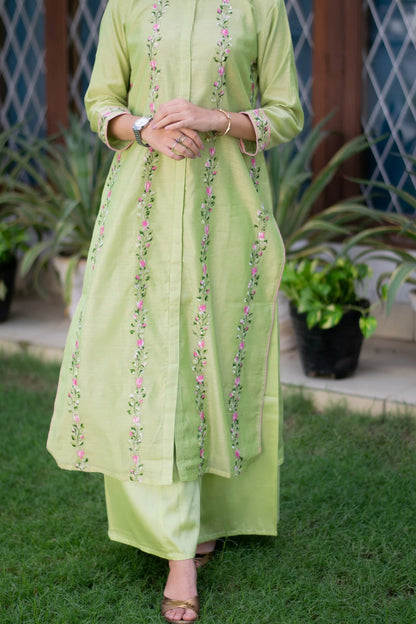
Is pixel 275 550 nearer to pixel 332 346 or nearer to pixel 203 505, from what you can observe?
pixel 203 505

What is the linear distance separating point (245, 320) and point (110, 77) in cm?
73

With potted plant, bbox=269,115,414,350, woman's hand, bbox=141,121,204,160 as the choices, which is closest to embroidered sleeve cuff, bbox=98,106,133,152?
woman's hand, bbox=141,121,204,160

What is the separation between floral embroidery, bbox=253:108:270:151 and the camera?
2250mm

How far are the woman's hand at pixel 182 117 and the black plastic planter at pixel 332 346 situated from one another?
1829 mm

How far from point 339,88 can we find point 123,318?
8.79 ft

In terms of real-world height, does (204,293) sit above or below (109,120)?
below

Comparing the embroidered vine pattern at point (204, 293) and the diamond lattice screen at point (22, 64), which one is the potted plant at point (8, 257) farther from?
the embroidered vine pattern at point (204, 293)

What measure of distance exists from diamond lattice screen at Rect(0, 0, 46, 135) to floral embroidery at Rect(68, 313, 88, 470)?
3.77m

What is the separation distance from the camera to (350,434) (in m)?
3.45

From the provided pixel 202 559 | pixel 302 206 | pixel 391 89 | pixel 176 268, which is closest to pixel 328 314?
pixel 302 206

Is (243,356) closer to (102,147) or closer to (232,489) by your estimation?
(232,489)

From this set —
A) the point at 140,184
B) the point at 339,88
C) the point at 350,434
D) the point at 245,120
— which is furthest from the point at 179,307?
the point at 339,88

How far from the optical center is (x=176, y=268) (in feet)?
7.42

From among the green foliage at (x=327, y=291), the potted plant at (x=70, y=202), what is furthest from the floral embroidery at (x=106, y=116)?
the potted plant at (x=70, y=202)
